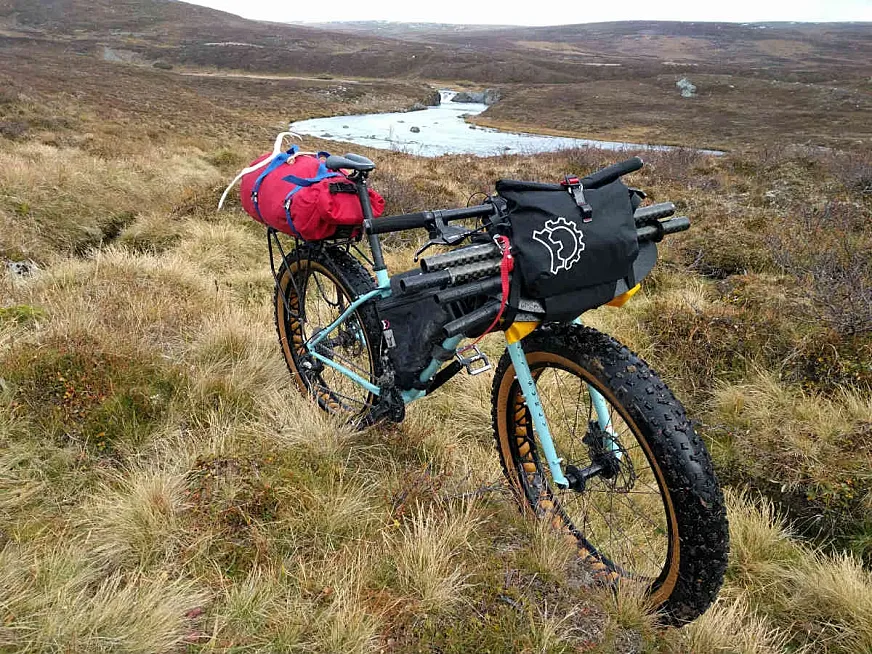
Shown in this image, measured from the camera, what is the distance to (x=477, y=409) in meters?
3.78

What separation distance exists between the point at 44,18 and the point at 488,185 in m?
118

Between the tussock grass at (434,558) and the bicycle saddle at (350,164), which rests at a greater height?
the bicycle saddle at (350,164)

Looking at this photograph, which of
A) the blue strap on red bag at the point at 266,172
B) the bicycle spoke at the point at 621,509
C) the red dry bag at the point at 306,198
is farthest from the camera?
the blue strap on red bag at the point at 266,172

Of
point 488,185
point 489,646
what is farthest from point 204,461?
point 488,185

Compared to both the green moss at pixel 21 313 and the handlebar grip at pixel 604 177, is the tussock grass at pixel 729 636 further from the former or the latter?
the green moss at pixel 21 313

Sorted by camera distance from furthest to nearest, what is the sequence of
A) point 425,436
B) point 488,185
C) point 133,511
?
point 488,185 < point 425,436 < point 133,511

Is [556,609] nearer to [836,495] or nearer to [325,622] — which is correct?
[325,622]

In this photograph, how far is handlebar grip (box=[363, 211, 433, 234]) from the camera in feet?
6.75

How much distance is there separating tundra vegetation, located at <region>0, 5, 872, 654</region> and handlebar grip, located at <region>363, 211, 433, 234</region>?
125 cm

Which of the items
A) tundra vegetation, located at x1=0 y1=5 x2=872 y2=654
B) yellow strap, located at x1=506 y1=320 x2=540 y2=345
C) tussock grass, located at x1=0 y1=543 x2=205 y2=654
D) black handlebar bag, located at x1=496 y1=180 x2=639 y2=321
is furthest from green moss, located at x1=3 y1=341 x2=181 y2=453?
black handlebar bag, located at x1=496 y1=180 x2=639 y2=321

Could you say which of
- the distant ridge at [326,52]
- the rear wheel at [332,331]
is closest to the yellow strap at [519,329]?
the rear wheel at [332,331]

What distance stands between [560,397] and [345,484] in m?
1.60

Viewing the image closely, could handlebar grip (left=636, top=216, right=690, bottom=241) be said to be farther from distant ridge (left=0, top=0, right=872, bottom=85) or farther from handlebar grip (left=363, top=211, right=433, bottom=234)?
distant ridge (left=0, top=0, right=872, bottom=85)

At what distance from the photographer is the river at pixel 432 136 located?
97.3 ft
